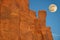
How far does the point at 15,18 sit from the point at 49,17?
889mm

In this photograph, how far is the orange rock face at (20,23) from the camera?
374 cm

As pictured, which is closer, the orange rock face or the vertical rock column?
the orange rock face

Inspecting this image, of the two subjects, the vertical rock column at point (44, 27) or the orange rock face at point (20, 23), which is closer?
the orange rock face at point (20, 23)

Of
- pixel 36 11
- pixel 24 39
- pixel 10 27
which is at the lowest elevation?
pixel 24 39

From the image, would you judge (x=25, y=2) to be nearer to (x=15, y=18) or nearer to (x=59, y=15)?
(x=15, y=18)

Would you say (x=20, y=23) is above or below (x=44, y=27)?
above

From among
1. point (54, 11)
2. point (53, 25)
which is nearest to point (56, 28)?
point (53, 25)

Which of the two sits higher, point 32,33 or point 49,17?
point 49,17

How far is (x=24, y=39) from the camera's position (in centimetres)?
387

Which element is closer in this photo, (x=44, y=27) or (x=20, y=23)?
(x=20, y=23)

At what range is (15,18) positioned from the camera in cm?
383

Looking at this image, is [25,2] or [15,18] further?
[25,2]

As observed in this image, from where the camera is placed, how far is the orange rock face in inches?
147

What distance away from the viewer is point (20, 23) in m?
3.90
